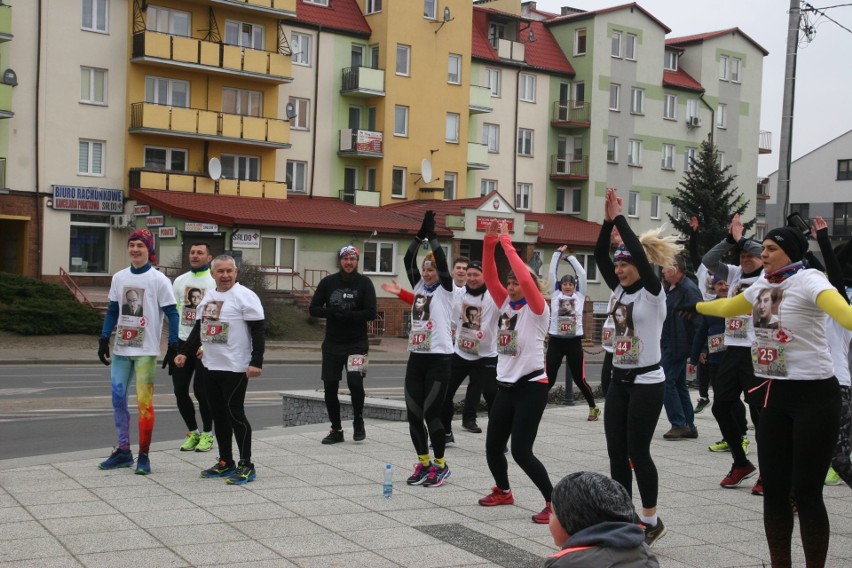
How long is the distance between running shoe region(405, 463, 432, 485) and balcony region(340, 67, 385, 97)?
40.8 metres

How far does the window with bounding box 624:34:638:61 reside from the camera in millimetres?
61031

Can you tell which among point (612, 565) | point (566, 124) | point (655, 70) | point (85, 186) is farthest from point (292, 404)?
point (655, 70)

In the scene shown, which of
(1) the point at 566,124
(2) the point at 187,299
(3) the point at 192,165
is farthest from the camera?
(1) the point at 566,124

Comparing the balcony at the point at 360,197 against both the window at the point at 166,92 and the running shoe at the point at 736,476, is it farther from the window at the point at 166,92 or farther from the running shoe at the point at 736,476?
the running shoe at the point at 736,476

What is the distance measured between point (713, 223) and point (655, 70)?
1897 cm

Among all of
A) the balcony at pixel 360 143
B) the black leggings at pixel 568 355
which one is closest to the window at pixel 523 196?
the balcony at pixel 360 143

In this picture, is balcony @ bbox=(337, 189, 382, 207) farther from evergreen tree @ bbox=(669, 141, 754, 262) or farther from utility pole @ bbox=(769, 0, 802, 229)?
utility pole @ bbox=(769, 0, 802, 229)

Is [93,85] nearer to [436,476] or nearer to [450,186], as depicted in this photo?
[450,186]

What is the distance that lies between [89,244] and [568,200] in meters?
27.6

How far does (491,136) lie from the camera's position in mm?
57000

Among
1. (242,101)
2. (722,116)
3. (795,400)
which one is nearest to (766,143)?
(722,116)

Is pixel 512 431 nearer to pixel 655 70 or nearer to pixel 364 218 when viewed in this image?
pixel 364 218

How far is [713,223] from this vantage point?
4584 centimetres

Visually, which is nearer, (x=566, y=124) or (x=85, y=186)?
(x=85, y=186)
